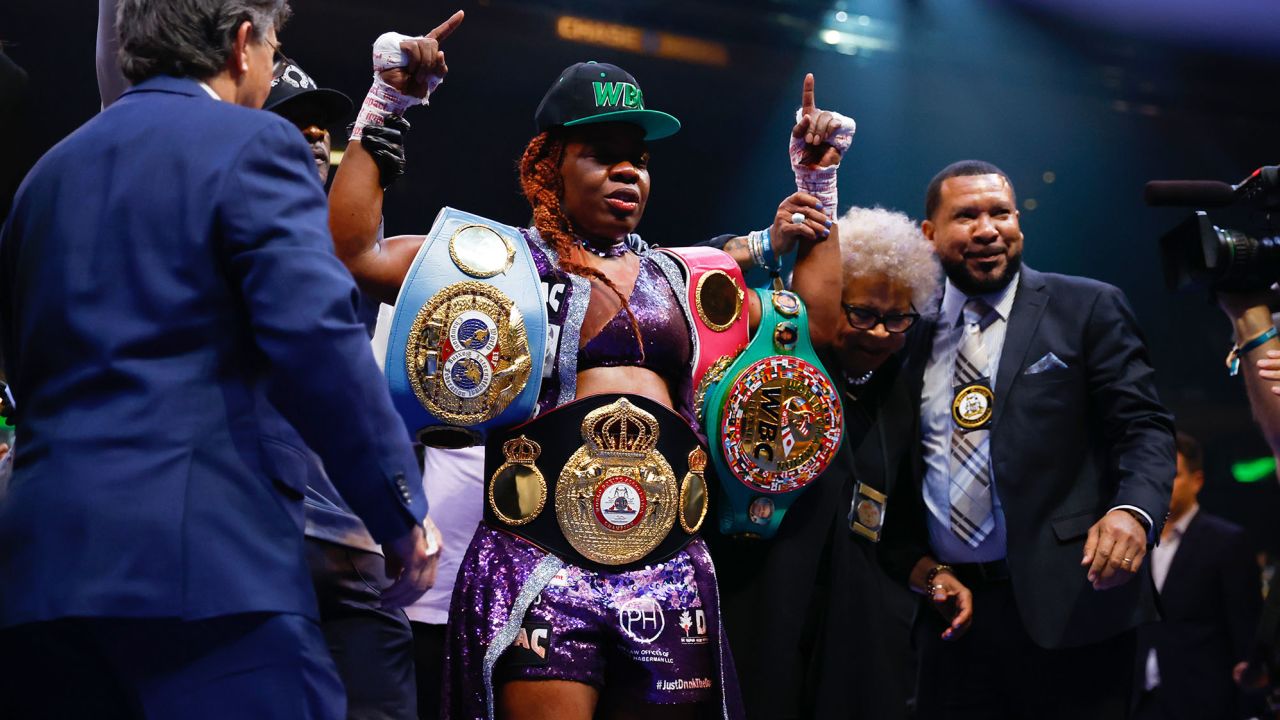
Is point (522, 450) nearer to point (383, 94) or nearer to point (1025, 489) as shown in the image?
point (383, 94)

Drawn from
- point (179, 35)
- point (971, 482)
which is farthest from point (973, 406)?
point (179, 35)

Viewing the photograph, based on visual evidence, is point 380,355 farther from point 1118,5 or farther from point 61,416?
point 1118,5

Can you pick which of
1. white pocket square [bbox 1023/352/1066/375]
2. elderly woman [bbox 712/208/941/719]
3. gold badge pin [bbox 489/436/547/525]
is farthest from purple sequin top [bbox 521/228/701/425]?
white pocket square [bbox 1023/352/1066/375]

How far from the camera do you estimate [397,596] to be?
167 centimetres

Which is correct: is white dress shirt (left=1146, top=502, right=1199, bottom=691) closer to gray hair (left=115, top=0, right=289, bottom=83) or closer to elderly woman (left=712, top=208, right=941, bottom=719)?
elderly woman (left=712, top=208, right=941, bottom=719)

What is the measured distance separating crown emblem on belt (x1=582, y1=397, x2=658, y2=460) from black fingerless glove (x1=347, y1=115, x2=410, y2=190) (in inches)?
23.5

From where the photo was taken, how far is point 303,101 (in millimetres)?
2670

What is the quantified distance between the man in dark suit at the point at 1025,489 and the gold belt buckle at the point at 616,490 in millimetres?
1057

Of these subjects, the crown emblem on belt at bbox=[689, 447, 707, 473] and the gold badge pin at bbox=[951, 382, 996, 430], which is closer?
the crown emblem on belt at bbox=[689, 447, 707, 473]

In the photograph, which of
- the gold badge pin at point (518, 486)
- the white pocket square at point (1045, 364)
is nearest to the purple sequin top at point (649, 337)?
the gold badge pin at point (518, 486)

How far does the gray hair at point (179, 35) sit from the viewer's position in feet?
5.51

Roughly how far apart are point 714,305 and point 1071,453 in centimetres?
108

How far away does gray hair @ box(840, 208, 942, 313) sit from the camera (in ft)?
10.4

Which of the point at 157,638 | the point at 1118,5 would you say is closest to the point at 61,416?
the point at 157,638
